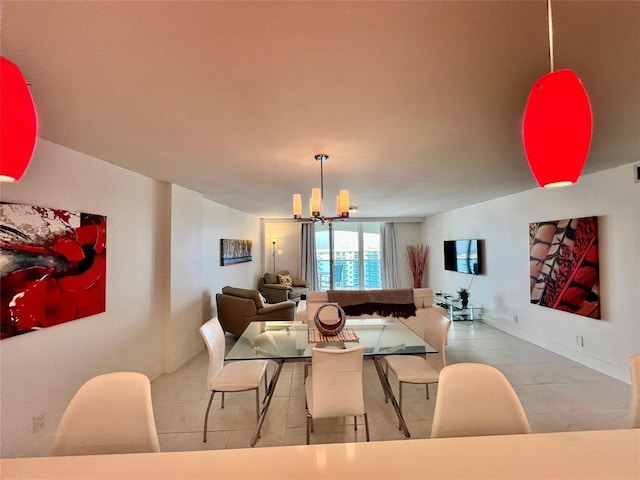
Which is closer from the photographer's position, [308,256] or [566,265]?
[566,265]

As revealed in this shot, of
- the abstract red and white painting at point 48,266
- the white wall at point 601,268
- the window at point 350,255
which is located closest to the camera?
the abstract red and white painting at point 48,266

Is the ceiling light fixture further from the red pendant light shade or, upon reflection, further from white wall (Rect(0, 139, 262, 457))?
white wall (Rect(0, 139, 262, 457))

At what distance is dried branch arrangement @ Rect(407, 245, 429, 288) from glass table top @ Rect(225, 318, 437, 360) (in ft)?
16.8

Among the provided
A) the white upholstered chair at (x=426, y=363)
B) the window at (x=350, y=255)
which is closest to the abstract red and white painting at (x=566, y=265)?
the white upholstered chair at (x=426, y=363)

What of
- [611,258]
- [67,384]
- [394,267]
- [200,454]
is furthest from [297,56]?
[394,267]

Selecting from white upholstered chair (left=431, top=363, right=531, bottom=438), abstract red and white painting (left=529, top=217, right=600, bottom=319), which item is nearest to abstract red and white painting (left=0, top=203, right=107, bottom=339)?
white upholstered chair (left=431, top=363, right=531, bottom=438)

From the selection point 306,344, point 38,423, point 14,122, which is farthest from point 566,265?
point 38,423

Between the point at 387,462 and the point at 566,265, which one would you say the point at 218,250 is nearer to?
the point at 387,462

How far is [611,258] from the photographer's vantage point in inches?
118

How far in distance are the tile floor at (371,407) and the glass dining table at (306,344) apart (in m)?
0.18

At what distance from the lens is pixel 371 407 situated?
8.38 ft

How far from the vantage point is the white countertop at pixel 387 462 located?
834mm

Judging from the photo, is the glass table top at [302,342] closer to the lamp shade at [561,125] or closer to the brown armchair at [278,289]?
the lamp shade at [561,125]

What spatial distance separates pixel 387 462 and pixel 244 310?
3428 mm
